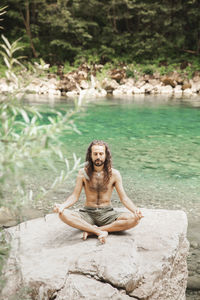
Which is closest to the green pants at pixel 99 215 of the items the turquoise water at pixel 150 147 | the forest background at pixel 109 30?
the turquoise water at pixel 150 147

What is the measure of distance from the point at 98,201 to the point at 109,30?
1030 inches

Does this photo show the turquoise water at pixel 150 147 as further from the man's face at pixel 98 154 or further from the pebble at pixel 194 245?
the pebble at pixel 194 245

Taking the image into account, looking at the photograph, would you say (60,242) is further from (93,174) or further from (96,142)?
(96,142)

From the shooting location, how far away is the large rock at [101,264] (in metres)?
2.65

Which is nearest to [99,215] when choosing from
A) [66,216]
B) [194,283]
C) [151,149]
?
[66,216]

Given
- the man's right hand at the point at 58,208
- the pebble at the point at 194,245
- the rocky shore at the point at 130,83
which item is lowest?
the pebble at the point at 194,245

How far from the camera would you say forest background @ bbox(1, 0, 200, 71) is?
26.5 metres

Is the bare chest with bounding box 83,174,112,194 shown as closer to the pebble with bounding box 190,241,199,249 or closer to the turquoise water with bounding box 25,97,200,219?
the turquoise water with bounding box 25,97,200,219

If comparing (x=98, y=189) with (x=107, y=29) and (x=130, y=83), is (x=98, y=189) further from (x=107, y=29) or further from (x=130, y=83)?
(x=107, y=29)

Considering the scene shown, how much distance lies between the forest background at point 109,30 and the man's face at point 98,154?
24.8m

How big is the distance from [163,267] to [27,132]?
6.44ft

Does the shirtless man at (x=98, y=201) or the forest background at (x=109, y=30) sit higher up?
the forest background at (x=109, y=30)

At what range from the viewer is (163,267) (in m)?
2.91

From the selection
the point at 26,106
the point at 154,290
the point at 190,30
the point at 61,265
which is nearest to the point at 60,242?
the point at 61,265
